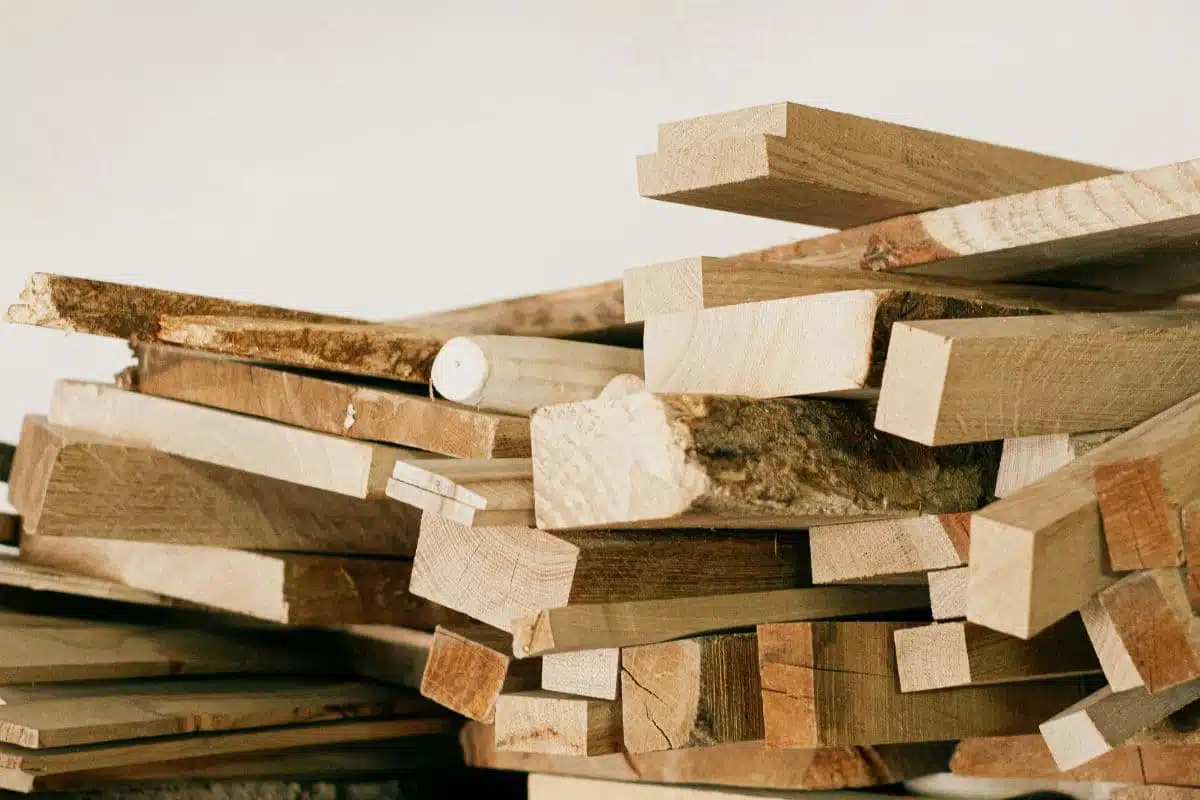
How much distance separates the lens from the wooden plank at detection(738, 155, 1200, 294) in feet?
5.52

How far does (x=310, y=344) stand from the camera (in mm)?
2252

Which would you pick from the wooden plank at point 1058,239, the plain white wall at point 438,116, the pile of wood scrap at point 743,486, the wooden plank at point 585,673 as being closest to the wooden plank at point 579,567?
the pile of wood scrap at point 743,486

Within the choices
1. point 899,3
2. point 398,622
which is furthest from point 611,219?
point 398,622

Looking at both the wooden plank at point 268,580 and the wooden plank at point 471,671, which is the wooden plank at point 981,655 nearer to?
the wooden plank at point 471,671

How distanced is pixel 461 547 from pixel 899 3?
5.21 feet

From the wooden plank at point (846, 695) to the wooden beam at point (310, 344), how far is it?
786 millimetres

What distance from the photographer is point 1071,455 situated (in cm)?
169

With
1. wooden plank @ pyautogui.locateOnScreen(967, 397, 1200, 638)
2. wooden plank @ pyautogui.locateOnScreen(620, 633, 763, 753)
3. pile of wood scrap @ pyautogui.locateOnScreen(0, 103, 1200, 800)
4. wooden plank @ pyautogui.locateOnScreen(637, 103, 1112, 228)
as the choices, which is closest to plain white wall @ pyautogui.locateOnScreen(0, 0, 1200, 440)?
pile of wood scrap @ pyautogui.locateOnScreen(0, 103, 1200, 800)

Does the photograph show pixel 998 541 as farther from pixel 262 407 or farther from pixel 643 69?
pixel 643 69

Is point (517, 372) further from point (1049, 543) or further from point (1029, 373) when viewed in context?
point (1049, 543)

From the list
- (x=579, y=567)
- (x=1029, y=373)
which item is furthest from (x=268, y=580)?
(x=1029, y=373)

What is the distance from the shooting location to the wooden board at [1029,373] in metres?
1.51

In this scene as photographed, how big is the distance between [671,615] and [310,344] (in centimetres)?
75

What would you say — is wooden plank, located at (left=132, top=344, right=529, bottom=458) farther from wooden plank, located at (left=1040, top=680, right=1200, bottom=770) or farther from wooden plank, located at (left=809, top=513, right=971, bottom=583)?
wooden plank, located at (left=1040, top=680, right=1200, bottom=770)
